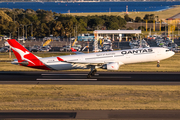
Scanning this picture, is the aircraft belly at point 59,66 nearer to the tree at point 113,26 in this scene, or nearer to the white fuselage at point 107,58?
the white fuselage at point 107,58

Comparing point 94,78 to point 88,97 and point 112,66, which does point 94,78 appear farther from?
point 88,97

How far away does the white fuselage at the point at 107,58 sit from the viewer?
51781mm

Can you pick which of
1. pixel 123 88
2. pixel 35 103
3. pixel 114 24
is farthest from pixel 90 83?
pixel 114 24

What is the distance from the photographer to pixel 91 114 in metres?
30.1

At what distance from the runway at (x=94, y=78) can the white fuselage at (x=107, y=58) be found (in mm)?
2413

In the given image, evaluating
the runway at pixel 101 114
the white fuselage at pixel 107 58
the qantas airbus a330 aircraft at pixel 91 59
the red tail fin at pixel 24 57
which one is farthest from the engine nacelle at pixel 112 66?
the runway at pixel 101 114

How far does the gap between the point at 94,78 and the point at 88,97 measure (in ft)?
44.9

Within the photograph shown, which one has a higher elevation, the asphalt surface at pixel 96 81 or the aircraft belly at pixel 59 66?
the aircraft belly at pixel 59 66

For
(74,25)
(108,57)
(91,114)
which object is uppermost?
(74,25)

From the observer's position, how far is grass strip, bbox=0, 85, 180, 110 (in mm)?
33250

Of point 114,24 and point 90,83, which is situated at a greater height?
point 114,24

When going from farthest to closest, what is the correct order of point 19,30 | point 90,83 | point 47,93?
point 19,30 < point 90,83 < point 47,93

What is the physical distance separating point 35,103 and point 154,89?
57.6 feet

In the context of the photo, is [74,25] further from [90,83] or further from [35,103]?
[35,103]
